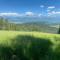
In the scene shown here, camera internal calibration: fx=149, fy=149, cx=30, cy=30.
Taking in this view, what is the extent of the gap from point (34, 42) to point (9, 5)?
57cm

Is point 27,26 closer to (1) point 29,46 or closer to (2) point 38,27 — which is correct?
(2) point 38,27

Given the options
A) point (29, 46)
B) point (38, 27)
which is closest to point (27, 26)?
point (38, 27)

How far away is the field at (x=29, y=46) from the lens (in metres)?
1.69

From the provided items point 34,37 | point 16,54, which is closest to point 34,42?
point 34,37

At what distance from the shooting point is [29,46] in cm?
176

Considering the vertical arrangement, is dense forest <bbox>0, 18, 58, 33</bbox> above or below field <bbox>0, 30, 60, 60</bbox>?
above

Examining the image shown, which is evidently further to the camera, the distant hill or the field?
the distant hill

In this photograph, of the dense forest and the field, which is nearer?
the field

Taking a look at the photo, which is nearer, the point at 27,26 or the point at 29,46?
the point at 29,46

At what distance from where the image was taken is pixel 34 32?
1833 mm

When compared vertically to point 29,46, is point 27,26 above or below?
above

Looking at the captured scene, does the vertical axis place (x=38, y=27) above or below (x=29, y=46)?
above

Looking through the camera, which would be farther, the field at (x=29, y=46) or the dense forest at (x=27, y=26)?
the dense forest at (x=27, y=26)

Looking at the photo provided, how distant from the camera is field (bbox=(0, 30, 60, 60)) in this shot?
5.55ft
